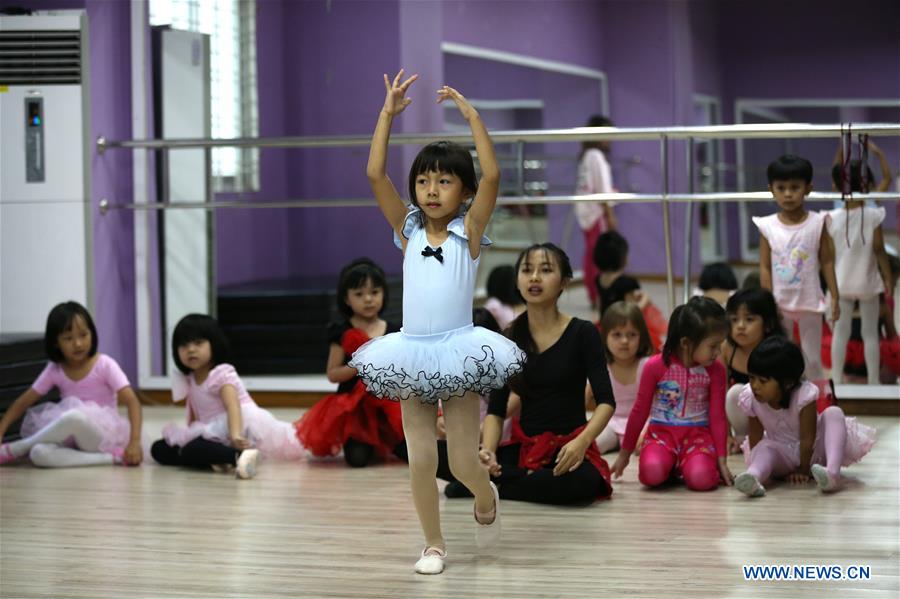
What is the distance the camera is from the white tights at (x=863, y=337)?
472 centimetres

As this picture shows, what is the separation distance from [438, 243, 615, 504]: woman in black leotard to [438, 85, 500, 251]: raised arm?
558 mm

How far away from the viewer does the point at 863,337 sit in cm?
480

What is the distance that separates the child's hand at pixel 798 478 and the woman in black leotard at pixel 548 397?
58cm

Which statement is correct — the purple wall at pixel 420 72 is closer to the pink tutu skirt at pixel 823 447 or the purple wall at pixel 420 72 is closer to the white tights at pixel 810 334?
the white tights at pixel 810 334

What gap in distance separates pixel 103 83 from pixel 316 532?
2.79 meters

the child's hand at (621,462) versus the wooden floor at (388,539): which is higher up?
the child's hand at (621,462)

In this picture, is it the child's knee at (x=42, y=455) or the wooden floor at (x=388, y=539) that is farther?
the child's knee at (x=42, y=455)

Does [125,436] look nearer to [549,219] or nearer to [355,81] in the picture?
[355,81]

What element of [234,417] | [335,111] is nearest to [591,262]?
[335,111]

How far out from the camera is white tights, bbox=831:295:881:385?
472cm

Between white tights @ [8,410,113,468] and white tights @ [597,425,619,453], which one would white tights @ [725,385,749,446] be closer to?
white tights @ [597,425,619,453]

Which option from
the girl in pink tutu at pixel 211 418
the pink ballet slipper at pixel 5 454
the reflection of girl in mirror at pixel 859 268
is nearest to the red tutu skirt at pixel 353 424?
the girl in pink tutu at pixel 211 418

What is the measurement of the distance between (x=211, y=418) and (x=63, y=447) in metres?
0.53

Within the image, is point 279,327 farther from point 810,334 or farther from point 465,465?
point 465,465
